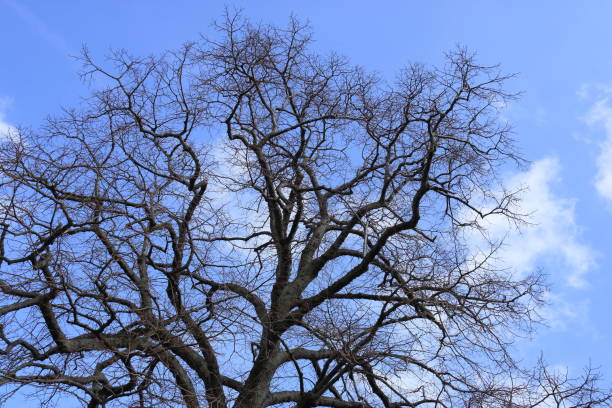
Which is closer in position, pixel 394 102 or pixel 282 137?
pixel 394 102

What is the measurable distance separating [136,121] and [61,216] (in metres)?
2.34

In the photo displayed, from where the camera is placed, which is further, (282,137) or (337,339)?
(282,137)

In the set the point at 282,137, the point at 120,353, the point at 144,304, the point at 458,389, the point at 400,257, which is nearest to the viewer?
the point at 120,353

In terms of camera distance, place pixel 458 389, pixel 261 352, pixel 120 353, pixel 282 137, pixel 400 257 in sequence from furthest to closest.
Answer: pixel 282 137
pixel 400 257
pixel 261 352
pixel 458 389
pixel 120 353

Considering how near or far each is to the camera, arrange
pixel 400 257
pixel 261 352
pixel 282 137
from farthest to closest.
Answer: pixel 282 137, pixel 400 257, pixel 261 352

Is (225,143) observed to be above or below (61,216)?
above

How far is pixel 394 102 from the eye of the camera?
381 inches

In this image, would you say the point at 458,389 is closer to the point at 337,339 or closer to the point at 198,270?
the point at 337,339

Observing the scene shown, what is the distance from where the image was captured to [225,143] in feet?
33.8

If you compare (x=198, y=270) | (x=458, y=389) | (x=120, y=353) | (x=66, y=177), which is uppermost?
(x=66, y=177)

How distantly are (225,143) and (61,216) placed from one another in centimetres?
276

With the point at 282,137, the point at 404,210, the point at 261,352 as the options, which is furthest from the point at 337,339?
the point at 282,137

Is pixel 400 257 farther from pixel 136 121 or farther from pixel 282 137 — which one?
pixel 136 121

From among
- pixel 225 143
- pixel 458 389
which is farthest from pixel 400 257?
pixel 225 143
